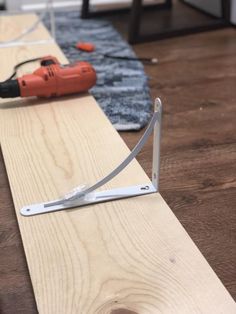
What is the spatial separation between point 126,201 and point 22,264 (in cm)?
23

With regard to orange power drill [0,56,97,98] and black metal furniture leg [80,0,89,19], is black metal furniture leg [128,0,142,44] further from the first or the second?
orange power drill [0,56,97,98]


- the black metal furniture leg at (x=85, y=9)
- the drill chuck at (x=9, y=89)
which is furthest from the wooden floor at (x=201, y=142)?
the black metal furniture leg at (x=85, y=9)

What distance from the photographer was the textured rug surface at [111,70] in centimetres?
143

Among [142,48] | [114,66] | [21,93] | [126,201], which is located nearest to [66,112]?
[21,93]

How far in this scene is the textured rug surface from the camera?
143 centimetres

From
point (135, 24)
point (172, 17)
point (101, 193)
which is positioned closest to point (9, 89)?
point (101, 193)

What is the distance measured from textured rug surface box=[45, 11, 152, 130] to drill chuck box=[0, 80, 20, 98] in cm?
29

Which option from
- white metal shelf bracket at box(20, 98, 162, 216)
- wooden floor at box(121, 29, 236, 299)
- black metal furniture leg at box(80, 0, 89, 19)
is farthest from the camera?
black metal furniture leg at box(80, 0, 89, 19)

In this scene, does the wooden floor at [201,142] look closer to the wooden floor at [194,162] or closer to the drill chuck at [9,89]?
the wooden floor at [194,162]

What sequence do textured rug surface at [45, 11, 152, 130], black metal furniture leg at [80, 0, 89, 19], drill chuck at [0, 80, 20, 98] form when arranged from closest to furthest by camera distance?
drill chuck at [0, 80, 20, 98] < textured rug surface at [45, 11, 152, 130] < black metal furniture leg at [80, 0, 89, 19]

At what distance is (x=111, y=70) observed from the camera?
1.79 m

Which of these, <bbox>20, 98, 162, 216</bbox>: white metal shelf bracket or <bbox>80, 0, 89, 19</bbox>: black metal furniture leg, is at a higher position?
<bbox>20, 98, 162, 216</bbox>: white metal shelf bracket

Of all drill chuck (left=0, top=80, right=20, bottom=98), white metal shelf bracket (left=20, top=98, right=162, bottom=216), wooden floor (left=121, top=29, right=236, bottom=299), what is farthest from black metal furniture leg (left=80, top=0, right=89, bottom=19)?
white metal shelf bracket (left=20, top=98, right=162, bottom=216)

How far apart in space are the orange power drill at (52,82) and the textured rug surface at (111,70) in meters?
0.15
